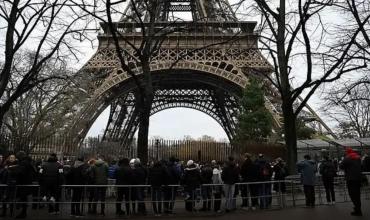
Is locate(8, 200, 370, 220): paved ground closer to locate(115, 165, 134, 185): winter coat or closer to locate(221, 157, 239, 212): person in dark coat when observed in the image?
locate(221, 157, 239, 212): person in dark coat

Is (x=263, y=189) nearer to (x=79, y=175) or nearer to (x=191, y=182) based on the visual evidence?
(x=191, y=182)

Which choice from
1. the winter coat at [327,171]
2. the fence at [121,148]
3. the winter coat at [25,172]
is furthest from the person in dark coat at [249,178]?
the fence at [121,148]

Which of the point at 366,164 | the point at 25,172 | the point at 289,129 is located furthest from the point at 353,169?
the point at 366,164

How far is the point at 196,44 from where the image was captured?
144ft

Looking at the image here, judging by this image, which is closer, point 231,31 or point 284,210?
point 284,210

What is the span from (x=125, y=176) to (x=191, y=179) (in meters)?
2.02

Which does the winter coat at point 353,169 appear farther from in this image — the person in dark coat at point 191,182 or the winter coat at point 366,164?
the winter coat at point 366,164

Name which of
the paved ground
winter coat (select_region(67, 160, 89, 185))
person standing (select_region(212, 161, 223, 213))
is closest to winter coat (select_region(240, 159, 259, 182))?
person standing (select_region(212, 161, 223, 213))

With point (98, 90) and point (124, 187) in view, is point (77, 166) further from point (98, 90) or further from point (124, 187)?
point (98, 90)

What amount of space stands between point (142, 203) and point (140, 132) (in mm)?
3243

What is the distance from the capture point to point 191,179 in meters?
14.8

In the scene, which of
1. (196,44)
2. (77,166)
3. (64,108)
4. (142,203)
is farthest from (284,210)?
(196,44)

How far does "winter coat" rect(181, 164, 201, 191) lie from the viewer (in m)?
14.8

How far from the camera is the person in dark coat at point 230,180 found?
1474 cm
